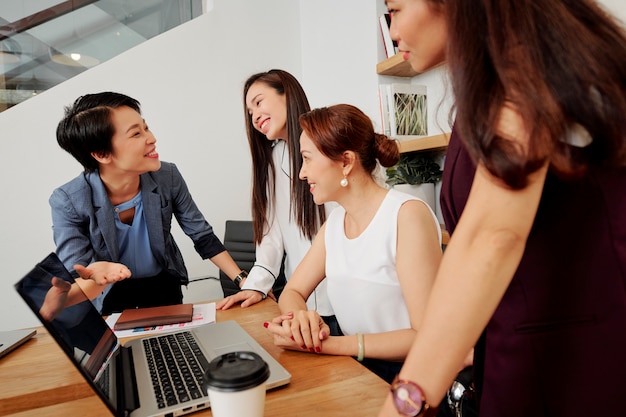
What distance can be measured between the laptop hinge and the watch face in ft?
1.54

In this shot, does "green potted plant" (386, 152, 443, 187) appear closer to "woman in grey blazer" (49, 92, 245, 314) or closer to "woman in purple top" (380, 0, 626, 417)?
"woman in grey blazer" (49, 92, 245, 314)

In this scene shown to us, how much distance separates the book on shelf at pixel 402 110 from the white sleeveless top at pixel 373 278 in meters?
0.98

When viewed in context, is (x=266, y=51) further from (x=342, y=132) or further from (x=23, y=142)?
(x=342, y=132)

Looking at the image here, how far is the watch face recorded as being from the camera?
23.4 inches

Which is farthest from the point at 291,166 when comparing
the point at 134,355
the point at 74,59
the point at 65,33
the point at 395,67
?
the point at 65,33

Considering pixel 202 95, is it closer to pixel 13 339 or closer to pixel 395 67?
pixel 395 67

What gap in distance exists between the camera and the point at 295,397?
0.84m

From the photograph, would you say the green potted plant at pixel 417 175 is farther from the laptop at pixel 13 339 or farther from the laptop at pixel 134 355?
the laptop at pixel 13 339

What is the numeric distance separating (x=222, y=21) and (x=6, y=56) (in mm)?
1507

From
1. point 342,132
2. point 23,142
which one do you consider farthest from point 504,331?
point 23,142

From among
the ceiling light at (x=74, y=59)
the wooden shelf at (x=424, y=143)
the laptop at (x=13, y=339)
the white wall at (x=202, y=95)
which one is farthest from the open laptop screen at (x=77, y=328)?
the ceiling light at (x=74, y=59)

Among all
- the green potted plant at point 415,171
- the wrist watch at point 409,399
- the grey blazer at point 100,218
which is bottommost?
the wrist watch at point 409,399

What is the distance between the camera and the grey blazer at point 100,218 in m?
1.74

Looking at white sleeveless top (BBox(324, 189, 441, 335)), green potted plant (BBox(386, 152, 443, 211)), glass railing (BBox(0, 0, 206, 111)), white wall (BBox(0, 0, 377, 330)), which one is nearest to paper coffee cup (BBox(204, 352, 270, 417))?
white sleeveless top (BBox(324, 189, 441, 335))
